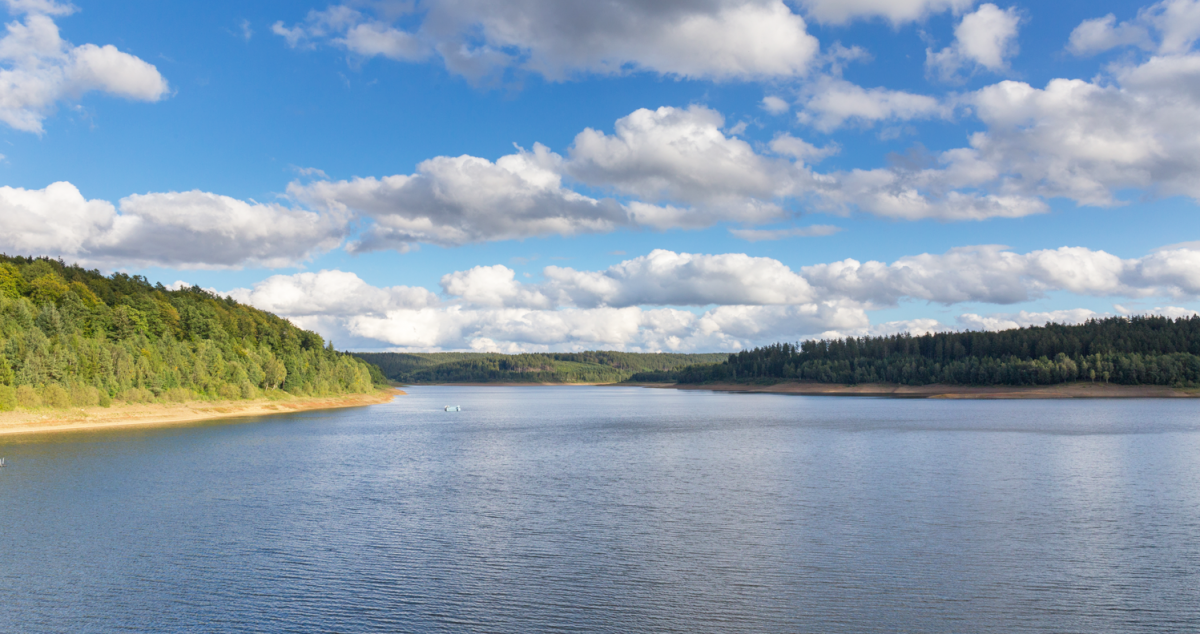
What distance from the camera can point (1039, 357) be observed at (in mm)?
137375

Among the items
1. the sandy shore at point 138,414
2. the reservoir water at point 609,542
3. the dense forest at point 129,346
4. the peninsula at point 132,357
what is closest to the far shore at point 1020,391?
the reservoir water at point 609,542

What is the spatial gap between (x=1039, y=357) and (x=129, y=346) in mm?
151232

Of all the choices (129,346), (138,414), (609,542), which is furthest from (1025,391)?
(129,346)

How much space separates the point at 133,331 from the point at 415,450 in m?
61.0

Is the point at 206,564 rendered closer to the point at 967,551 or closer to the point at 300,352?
the point at 967,551

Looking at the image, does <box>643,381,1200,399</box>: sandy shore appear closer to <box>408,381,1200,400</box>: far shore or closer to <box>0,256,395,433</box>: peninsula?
<box>408,381,1200,400</box>: far shore

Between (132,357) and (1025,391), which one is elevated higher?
(132,357)

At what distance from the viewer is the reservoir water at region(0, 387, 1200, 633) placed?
1517 cm

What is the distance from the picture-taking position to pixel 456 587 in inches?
674

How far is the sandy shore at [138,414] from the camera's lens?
61.8m

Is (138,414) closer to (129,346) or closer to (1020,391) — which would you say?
(129,346)

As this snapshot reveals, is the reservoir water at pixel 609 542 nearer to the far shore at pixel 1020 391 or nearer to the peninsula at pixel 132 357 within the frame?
the peninsula at pixel 132 357

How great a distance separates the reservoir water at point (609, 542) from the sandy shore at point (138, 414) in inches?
930

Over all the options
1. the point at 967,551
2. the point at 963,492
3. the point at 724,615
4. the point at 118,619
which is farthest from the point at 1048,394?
the point at 118,619
